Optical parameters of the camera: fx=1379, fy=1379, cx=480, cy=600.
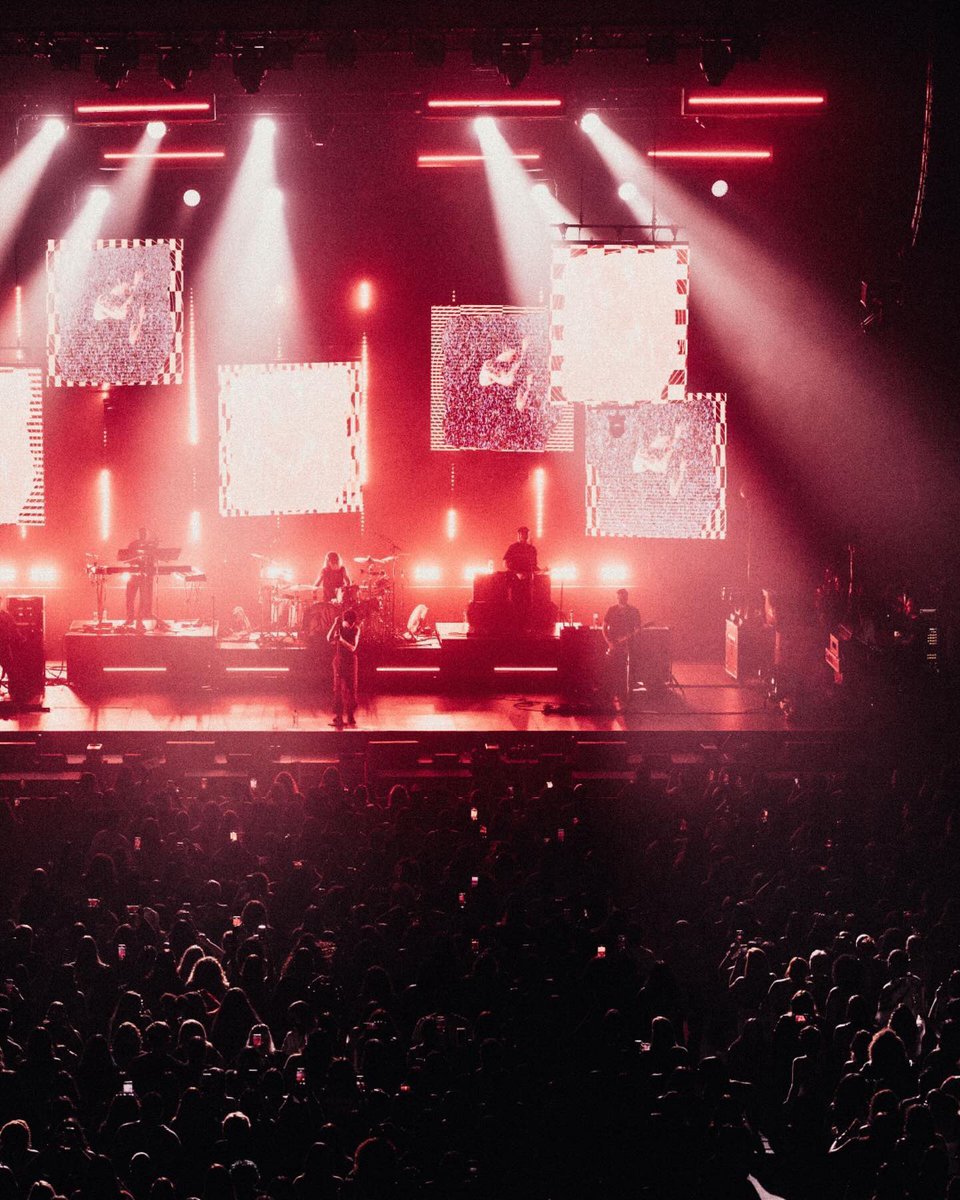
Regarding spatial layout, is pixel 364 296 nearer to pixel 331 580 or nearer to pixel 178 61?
pixel 331 580

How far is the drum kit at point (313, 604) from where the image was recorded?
17172 millimetres

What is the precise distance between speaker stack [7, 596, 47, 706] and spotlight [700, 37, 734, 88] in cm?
924

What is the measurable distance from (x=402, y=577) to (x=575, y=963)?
12575mm

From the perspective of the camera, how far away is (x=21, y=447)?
62.7ft

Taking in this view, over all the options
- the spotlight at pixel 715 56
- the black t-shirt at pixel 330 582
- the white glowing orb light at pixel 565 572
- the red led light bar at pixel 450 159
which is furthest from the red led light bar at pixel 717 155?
the black t-shirt at pixel 330 582

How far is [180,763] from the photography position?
46.6 feet

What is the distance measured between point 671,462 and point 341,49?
8.00 meters

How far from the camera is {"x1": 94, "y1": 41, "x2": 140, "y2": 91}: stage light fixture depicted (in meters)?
13.6

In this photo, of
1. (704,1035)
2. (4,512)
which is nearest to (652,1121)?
(704,1035)

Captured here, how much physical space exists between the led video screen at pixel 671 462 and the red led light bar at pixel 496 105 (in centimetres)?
584

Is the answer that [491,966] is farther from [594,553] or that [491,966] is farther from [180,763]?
[594,553]

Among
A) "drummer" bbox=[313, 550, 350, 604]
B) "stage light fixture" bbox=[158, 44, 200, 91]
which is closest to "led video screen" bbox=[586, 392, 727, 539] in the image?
"drummer" bbox=[313, 550, 350, 604]

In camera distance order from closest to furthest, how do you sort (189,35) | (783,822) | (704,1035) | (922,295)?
(704,1035)
(783,822)
(189,35)
(922,295)

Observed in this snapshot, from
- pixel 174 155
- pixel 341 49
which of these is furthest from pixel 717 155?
pixel 174 155
